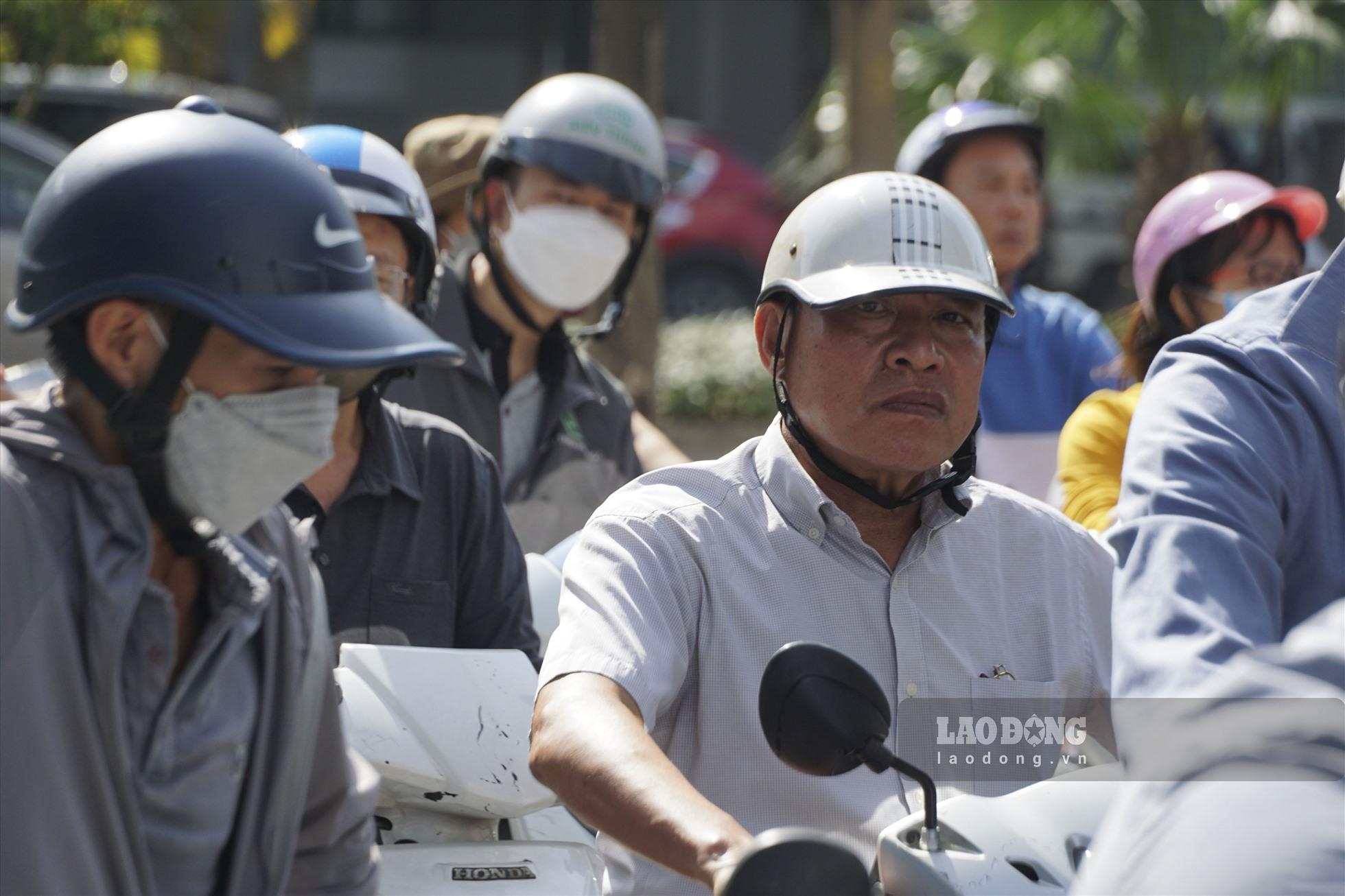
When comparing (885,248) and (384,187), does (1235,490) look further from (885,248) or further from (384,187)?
(384,187)

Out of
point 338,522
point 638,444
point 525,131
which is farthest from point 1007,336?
point 338,522

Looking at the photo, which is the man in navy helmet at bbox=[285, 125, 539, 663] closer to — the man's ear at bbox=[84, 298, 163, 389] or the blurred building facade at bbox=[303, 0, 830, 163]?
the man's ear at bbox=[84, 298, 163, 389]

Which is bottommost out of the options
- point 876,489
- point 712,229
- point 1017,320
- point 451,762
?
point 712,229

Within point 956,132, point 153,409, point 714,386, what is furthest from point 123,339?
point 714,386

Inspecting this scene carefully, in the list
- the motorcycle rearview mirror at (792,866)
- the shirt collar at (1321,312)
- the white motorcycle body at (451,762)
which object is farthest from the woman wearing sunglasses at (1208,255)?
the motorcycle rearview mirror at (792,866)

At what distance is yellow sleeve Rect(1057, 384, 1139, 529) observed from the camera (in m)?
4.54

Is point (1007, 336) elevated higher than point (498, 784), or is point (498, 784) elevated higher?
point (1007, 336)

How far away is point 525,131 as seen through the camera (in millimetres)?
5359

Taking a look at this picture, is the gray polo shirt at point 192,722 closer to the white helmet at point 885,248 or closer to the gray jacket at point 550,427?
the white helmet at point 885,248

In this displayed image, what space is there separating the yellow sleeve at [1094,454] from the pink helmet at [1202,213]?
44cm

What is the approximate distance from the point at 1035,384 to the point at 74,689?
12.4 feet

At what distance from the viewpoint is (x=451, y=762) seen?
3.34 m

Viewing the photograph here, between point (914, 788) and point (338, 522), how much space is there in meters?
1.38

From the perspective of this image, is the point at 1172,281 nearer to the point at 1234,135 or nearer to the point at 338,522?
the point at 338,522
